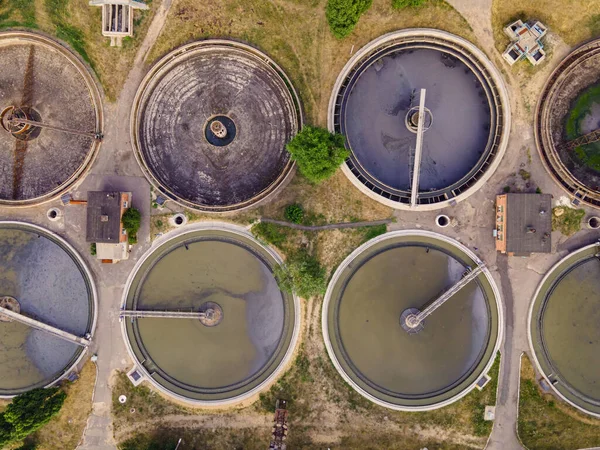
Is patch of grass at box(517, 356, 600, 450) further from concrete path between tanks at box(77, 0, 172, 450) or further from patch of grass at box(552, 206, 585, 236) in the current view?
concrete path between tanks at box(77, 0, 172, 450)

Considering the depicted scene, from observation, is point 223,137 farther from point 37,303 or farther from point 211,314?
point 37,303

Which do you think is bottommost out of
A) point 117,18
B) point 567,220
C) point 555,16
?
point 567,220

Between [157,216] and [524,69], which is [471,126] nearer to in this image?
[524,69]

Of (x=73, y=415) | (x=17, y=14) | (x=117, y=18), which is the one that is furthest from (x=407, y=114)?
(x=73, y=415)

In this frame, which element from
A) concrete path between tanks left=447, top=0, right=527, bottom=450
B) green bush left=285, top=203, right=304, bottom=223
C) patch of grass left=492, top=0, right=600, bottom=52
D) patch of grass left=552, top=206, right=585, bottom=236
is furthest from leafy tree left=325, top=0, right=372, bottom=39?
patch of grass left=552, top=206, right=585, bottom=236

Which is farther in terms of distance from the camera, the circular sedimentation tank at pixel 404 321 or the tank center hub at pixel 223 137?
the tank center hub at pixel 223 137

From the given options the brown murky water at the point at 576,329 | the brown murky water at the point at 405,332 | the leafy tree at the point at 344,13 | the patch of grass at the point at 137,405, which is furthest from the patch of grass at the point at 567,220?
the patch of grass at the point at 137,405

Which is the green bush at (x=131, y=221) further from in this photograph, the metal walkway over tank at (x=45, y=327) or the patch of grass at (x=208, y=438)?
the patch of grass at (x=208, y=438)

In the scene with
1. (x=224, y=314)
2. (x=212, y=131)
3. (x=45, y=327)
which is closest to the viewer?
(x=45, y=327)
